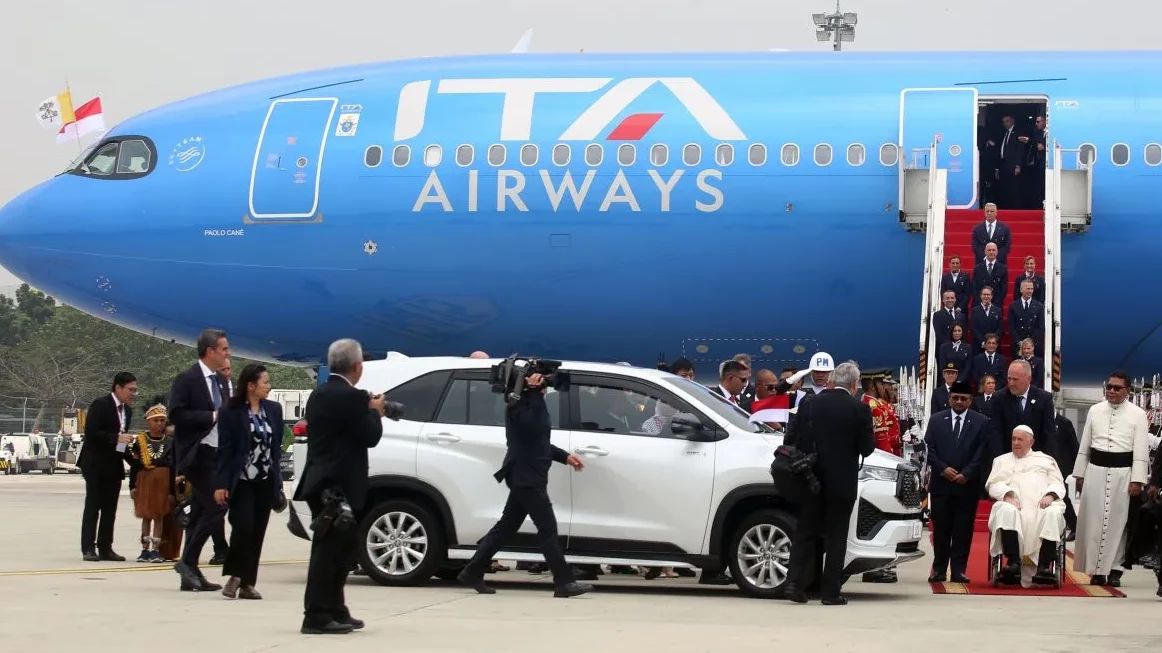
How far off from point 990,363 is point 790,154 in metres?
3.96

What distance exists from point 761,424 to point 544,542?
2266 mm

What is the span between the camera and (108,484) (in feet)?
51.7

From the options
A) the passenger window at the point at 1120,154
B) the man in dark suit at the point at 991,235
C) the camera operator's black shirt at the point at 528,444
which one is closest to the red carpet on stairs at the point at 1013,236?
the man in dark suit at the point at 991,235

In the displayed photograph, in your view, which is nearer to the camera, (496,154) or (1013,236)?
(1013,236)

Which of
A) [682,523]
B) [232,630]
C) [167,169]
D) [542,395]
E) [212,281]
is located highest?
[167,169]

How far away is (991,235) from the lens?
18.8 metres

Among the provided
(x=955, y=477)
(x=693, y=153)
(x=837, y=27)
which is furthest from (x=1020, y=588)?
(x=837, y=27)

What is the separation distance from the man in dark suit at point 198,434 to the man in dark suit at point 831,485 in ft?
13.3

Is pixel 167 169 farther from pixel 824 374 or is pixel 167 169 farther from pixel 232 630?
pixel 232 630

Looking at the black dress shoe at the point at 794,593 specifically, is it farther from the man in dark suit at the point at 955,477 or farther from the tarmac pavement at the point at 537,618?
the man in dark suit at the point at 955,477

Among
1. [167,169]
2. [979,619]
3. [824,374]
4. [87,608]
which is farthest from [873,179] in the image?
[87,608]

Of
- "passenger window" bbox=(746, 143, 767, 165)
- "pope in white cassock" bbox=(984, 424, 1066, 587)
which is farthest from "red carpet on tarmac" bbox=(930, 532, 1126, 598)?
"passenger window" bbox=(746, 143, 767, 165)

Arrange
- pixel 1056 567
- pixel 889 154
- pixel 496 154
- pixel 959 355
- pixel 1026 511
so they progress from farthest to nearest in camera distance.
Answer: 1. pixel 496 154
2. pixel 889 154
3. pixel 959 355
4. pixel 1056 567
5. pixel 1026 511

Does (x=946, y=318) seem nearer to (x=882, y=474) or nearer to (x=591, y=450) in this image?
(x=882, y=474)
